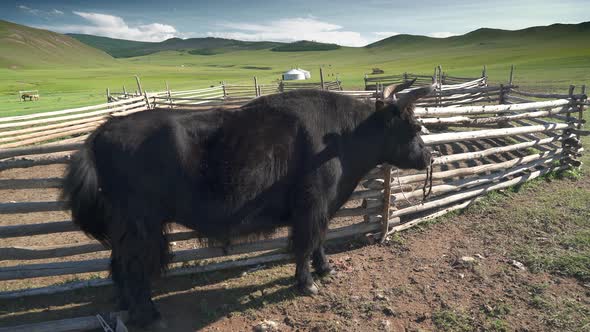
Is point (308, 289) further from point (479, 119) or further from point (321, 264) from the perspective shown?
point (479, 119)

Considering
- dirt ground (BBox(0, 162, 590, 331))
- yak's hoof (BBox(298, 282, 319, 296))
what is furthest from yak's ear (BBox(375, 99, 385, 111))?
yak's hoof (BBox(298, 282, 319, 296))

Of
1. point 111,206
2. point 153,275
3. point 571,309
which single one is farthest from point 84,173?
point 571,309

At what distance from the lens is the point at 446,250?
5.04 meters

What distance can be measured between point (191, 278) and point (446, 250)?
345 centimetres

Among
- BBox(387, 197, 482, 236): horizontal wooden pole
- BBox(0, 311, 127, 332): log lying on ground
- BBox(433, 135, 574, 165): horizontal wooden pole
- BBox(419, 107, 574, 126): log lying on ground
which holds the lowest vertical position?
BBox(387, 197, 482, 236): horizontal wooden pole

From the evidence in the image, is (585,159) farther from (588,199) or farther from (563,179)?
(588,199)

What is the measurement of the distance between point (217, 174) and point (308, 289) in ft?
5.86

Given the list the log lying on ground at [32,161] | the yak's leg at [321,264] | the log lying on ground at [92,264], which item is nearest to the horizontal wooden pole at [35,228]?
the log lying on ground at [92,264]

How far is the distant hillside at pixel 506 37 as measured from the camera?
105 metres

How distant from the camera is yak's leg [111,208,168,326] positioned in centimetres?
342

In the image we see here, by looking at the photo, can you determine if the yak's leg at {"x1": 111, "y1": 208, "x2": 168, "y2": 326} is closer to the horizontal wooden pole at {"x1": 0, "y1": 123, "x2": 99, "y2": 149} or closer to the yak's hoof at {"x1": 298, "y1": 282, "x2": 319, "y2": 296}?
the yak's hoof at {"x1": 298, "y1": 282, "x2": 319, "y2": 296}

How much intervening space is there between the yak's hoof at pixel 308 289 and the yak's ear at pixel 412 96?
2322 millimetres

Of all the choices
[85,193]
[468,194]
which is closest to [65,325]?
[85,193]

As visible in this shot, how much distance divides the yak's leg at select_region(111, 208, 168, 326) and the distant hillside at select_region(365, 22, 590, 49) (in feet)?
377
